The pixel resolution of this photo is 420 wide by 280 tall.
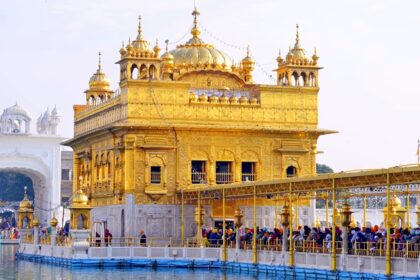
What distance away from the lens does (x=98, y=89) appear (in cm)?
5406

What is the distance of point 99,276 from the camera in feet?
113

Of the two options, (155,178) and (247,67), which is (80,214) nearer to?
(155,178)

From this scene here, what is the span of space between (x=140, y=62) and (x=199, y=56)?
134 inches

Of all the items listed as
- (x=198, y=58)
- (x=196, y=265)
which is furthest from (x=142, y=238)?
(x=198, y=58)

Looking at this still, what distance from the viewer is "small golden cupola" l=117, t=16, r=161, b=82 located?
44031 millimetres

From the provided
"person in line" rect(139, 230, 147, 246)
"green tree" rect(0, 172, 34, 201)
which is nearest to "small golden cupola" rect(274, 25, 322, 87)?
"person in line" rect(139, 230, 147, 246)

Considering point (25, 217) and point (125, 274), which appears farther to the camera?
point (25, 217)

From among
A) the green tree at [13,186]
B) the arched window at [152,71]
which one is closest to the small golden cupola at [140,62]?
the arched window at [152,71]

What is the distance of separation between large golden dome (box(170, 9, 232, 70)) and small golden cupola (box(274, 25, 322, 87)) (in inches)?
91.8

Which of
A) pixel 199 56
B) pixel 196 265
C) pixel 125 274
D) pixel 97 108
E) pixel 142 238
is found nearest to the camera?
pixel 125 274

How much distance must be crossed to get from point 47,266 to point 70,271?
3677 mm

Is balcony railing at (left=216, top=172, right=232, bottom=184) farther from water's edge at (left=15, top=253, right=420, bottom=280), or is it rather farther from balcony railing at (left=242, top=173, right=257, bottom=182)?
water's edge at (left=15, top=253, right=420, bottom=280)

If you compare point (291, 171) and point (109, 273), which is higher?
point (291, 171)

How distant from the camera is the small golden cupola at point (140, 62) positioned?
44031mm
